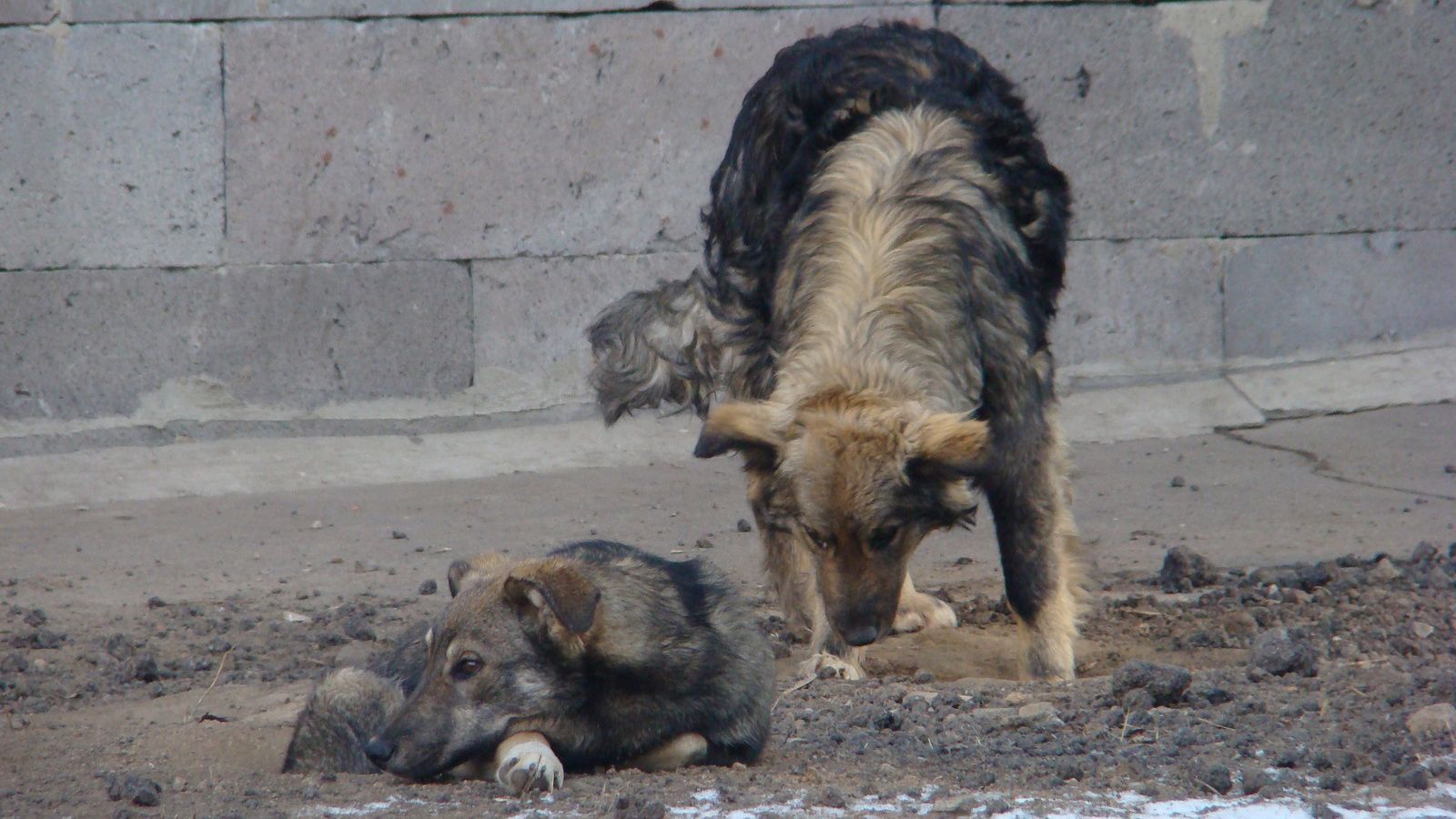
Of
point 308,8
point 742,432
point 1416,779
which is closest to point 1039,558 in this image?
point 742,432

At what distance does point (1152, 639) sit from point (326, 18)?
16.7ft

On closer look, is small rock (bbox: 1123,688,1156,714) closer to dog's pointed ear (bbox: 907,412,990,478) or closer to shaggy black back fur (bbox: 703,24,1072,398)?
dog's pointed ear (bbox: 907,412,990,478)

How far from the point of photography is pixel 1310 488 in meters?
7.39

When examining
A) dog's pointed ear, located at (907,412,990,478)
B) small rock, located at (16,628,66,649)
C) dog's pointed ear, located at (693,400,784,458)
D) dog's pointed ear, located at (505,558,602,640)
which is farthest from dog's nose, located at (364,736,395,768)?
small rock, located at (16,628,66,649)

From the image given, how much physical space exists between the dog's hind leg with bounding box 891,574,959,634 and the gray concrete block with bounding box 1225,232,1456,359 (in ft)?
12.6

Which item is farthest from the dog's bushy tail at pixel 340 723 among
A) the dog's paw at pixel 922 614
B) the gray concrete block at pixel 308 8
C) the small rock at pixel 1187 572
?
the gray concrete block at pixel 308 8

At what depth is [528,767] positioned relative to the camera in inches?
139

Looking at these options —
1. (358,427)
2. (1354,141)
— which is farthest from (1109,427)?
(358,427)

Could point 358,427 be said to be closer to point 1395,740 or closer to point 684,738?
point 684,738

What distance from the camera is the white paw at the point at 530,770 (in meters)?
3.51

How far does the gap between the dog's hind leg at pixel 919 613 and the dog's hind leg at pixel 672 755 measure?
5.98 feet

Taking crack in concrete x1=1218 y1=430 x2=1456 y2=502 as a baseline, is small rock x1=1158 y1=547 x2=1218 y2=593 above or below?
below

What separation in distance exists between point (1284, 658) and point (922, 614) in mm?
1599

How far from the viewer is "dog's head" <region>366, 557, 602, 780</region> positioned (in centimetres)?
375
